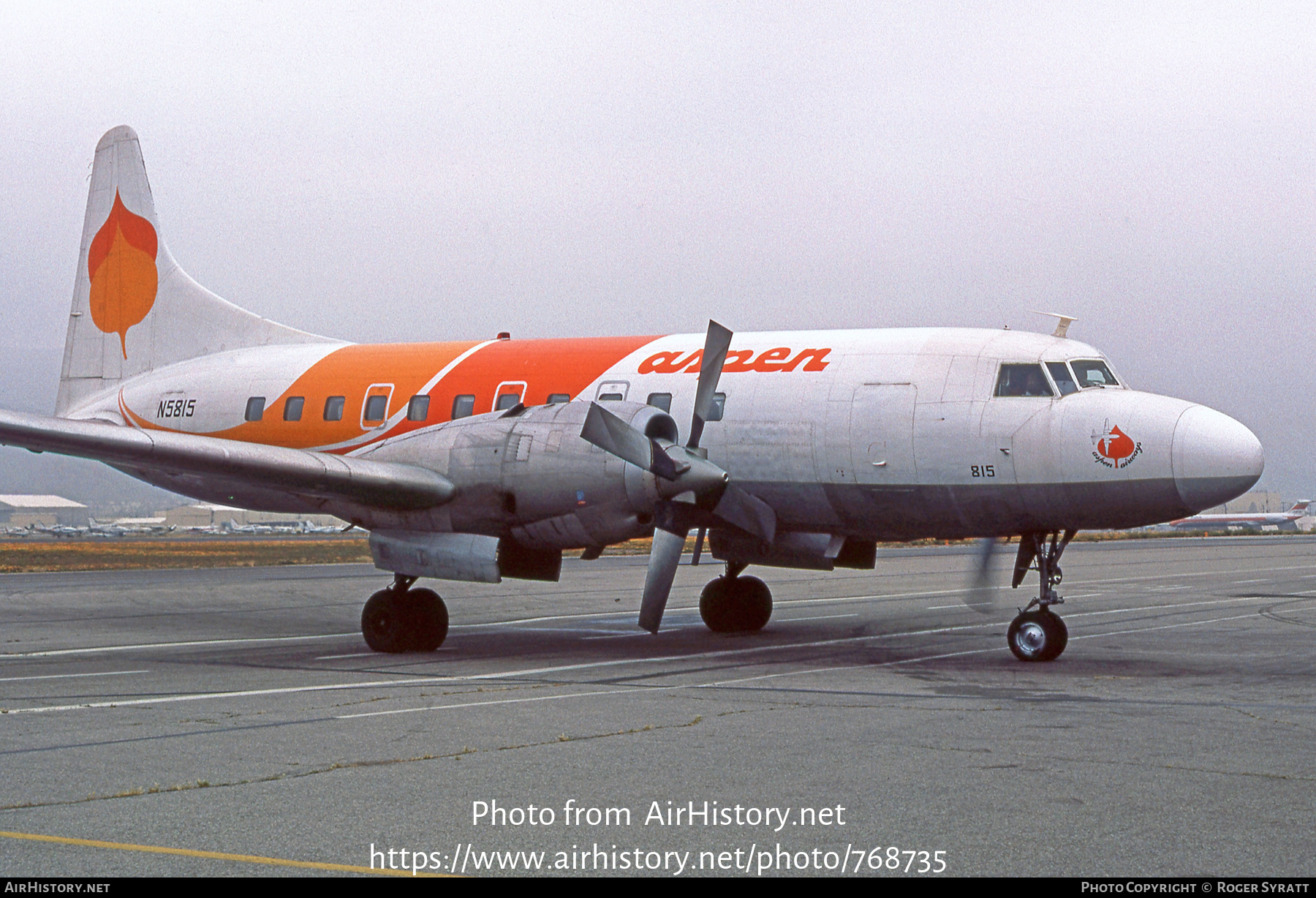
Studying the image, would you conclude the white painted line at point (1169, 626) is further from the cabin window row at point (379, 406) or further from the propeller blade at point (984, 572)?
the cabin window row at point (379, 406)

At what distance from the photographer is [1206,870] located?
591 centimetres

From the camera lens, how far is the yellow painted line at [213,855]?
19.5ft

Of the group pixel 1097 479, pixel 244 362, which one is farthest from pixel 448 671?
pixel 244 362

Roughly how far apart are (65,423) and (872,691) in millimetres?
10205

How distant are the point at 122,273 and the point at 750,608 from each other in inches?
565

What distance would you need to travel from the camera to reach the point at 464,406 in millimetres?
19234

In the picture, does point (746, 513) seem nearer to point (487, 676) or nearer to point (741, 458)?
point (741, 458)

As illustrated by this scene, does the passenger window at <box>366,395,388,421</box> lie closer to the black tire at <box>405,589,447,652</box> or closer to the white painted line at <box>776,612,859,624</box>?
the black tire at <box>405,589,447,652</box>

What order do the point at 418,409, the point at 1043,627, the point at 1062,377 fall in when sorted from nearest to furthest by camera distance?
the point at 1043,627 → the point at 1062,377 → the point at 418,409

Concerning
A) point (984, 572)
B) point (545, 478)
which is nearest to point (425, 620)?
point (545, 478)

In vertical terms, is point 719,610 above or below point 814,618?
above

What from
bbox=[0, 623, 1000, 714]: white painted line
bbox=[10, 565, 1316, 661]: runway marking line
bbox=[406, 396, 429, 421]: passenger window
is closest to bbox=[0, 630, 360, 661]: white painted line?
bbox=[10, 565, 1316, 661]: runway marking line

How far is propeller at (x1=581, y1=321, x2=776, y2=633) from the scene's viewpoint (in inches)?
603
